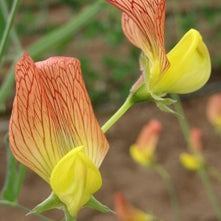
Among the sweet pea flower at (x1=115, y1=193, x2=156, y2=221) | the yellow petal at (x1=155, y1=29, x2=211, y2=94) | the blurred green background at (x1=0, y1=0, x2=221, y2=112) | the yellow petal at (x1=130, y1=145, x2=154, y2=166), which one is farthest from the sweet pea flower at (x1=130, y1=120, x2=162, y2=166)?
the blurred green background at (x1=0, y1=0, x2=221, y2=112)

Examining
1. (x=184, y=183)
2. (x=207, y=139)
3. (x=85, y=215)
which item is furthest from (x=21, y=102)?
(x=207, y=139)

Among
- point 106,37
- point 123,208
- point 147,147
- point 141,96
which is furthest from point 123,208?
point 106,37

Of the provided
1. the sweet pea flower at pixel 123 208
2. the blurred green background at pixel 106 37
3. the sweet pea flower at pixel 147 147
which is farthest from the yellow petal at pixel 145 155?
the blurred green background at pixel 106 37

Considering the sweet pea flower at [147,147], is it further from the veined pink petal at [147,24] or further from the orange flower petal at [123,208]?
the veined pink petal at [147,24]

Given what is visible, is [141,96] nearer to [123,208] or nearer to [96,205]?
[96,205]

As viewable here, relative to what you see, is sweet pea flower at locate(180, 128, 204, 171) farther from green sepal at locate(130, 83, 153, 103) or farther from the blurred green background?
the blurred green background
